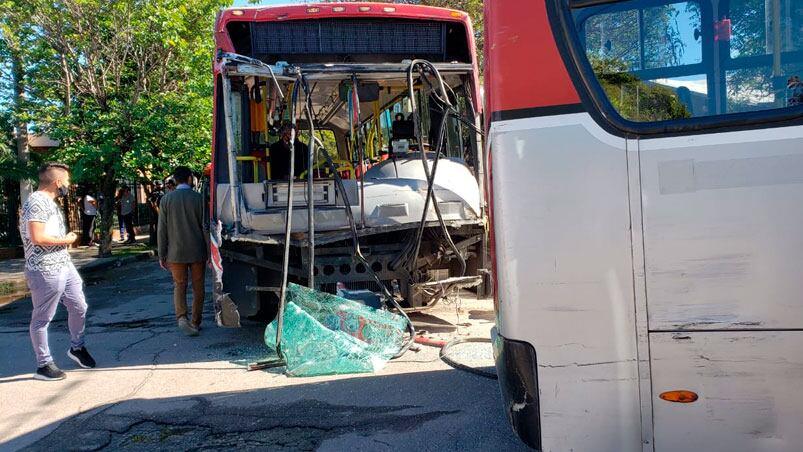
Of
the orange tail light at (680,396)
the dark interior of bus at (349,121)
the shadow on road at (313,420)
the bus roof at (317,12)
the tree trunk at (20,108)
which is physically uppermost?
the tree trunk at (20,108)

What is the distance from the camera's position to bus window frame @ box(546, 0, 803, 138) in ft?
8.33

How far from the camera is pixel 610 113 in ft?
8.64

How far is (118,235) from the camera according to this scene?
21734 mm

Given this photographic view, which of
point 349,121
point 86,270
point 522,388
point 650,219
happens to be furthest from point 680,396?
point 86,270

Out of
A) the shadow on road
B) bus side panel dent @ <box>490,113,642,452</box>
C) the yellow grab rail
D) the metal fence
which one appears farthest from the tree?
bus side panel dent @ <box>490,113,642,452</box>

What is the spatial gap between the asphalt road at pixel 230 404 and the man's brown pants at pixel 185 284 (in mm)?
325

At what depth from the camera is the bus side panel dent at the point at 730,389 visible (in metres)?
2.52

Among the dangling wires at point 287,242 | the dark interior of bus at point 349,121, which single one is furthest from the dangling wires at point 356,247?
the dangling wires at point 287,242

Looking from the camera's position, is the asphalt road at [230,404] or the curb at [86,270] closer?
the asphalt road at [230,404]

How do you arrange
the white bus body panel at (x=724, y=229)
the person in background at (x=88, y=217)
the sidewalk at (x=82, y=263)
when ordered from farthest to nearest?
the person in background at (x=88, y=217) < the sidewalk at (x=82, y=263) < the white bus body panel at (x=724, y=229)

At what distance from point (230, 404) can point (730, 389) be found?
3484 millimetres

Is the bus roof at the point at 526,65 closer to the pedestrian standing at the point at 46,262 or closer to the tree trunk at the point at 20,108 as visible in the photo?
the pedestrian standing at the point at 46,262

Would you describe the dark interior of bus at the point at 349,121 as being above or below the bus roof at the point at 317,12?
below

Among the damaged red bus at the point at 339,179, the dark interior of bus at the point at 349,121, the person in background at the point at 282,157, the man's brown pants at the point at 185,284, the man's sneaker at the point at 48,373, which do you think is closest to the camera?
the man's sneaker at the point at 48,373
